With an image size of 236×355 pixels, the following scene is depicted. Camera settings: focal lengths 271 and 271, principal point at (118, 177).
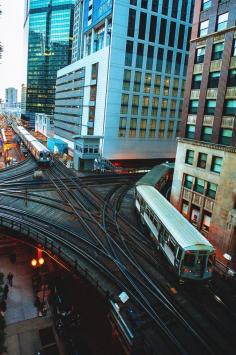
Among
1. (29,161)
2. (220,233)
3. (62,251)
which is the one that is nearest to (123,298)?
(62,251)

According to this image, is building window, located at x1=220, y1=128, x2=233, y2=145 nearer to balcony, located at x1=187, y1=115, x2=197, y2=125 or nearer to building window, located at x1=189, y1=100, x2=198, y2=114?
balcony, located at x1=187, y1=115, x2=197, y2=125

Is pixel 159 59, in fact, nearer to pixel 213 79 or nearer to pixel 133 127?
pixel 133 127

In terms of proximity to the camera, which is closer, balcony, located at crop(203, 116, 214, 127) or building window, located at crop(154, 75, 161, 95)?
balcony, located at crop(203, 116, 214, 127)

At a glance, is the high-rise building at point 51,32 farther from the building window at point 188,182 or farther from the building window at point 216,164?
the building window at point 216,164

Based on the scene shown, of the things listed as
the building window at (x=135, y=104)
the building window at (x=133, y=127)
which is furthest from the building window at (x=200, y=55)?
the building window at (x=133, y=127)

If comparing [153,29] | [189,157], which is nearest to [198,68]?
[189,157]

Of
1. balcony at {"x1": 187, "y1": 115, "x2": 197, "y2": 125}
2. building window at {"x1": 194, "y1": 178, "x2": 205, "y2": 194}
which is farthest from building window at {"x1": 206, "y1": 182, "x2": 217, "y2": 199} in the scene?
balcony at {"x1": 187, "y1": 115, "x2": 197, "y2": 125}

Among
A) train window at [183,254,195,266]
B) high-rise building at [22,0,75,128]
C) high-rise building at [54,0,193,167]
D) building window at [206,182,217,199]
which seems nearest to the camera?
train window at [183,254,195,266]
